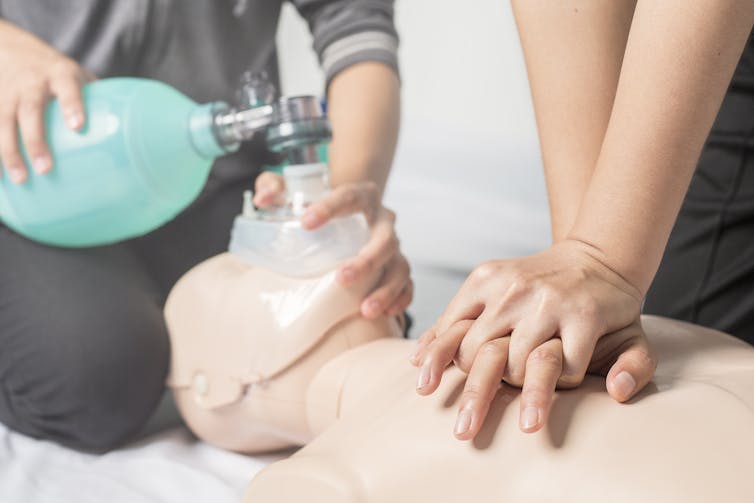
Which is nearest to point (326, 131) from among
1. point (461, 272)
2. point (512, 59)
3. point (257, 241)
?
point (257, 241)

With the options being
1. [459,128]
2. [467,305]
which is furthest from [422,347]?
[459,128]

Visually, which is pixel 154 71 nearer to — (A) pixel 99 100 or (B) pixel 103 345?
(A) pixel 99 100

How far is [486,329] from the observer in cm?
46

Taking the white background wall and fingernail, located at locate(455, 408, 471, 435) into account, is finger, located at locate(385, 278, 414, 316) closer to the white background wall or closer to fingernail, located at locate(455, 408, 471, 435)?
fingernail, located at locate(455, 408, 471, 435)

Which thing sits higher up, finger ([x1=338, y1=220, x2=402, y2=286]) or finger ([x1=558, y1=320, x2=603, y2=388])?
finger ([x1=558, y1=320, x2=603, y2=388])

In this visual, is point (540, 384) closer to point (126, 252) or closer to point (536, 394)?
point (536, 394)

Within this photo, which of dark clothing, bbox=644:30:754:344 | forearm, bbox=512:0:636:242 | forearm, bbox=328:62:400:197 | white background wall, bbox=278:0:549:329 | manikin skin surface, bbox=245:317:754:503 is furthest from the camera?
white background wall, bbox=278:0:549:329

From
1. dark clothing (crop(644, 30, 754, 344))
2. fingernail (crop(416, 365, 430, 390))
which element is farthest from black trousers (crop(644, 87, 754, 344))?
fingernail (crop(416, 365, 430, 390))

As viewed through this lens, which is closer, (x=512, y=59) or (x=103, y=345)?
(x=103, y=345)

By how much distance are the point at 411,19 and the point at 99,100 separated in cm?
95

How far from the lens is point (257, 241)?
772 mm

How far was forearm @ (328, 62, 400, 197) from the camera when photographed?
92 cm

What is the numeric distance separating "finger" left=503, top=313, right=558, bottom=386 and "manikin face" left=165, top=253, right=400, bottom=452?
0.28 meters

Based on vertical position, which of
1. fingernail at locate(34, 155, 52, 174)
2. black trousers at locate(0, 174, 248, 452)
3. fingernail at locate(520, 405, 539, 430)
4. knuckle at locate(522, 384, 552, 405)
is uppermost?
knuckle at locate(522, 384, 552, 405)
